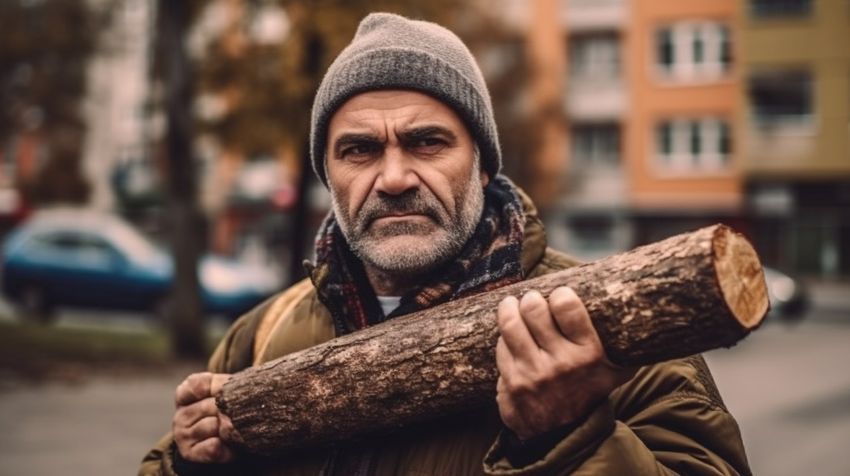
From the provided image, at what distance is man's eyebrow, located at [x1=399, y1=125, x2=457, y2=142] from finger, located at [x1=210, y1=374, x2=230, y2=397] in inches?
29.3

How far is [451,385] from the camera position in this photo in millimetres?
1912

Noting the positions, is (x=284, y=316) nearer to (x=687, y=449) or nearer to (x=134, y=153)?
(x=687, y=449)

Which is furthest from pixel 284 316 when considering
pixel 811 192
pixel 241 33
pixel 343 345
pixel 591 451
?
pixel 811 192

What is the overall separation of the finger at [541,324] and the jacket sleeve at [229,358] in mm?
1032

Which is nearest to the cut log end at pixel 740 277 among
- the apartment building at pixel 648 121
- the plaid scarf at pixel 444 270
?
the plaid scarf at pixel 444 270

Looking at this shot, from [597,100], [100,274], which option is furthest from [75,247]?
[597,100]

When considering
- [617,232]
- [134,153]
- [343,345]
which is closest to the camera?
[343,345]

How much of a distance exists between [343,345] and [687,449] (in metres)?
0.76

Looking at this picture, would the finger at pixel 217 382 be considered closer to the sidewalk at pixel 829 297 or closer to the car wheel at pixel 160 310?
the car wheel at pixel 160 310

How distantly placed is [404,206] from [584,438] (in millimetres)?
726

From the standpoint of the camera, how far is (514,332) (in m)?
1.67

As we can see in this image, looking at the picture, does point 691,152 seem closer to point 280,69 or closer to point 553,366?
point 280,69

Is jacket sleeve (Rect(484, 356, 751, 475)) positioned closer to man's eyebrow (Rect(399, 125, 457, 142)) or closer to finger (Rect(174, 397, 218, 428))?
man's eyebrow (Rect(399, 125, 457, 142))

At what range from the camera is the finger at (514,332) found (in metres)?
1.66
